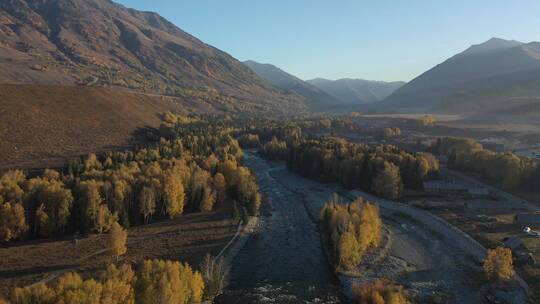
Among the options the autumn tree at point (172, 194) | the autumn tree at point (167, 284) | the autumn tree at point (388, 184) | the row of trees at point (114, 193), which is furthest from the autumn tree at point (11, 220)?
the autumn tree at point (388, 184)

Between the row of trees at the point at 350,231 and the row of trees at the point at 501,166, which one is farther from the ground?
the row of trees at the point at 501,166

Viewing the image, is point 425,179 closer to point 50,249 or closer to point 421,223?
point 421,223

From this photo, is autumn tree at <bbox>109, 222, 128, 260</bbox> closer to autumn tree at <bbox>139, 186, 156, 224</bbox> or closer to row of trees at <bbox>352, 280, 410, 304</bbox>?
autumn tree at <bbox>139, 186, 156, 224</bbox>

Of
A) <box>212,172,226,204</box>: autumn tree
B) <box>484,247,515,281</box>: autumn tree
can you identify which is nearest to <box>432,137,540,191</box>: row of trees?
<box>484,247,515,281</box>: autumn tree

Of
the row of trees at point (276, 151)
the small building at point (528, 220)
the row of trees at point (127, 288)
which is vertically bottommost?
the small building at point (528, 220)

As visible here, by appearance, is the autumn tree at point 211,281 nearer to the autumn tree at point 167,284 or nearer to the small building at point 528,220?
the autumn tree at point 167,284

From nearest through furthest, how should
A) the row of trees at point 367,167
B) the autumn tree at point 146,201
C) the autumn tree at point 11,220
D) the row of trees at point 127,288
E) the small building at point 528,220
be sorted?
1. the row of trees at point 127,288
2. the autumn tree at point 11,220
3. the small building at point 528,220
4. the autumn tree at point 146,201
5. the row of trees at point 367,167

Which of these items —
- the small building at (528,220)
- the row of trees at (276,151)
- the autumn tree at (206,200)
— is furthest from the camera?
the row of trees at (276,151)

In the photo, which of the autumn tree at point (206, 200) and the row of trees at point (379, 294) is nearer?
the row of trees at point (379, 294)
